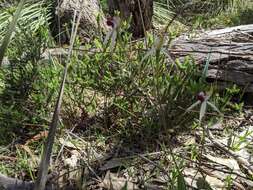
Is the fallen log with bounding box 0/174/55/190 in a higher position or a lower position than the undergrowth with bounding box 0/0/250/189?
lower

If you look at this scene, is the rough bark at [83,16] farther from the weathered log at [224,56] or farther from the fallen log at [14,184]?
the fallen log at [14,184]

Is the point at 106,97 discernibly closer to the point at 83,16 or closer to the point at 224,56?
the point at 224,56

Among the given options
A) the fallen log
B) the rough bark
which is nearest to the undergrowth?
the fallen log

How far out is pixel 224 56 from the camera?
2.56 metres

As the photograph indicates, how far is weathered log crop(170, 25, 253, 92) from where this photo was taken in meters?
2.49

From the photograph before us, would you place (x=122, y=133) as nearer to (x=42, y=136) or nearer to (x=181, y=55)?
(x=42, y=136)

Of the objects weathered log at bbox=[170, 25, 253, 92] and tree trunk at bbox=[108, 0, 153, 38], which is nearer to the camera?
weathered log at bbox=[170, 25, 253, 92]

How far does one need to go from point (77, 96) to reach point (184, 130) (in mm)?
549

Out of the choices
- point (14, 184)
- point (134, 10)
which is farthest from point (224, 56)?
point (134, 10)

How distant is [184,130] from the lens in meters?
2.17

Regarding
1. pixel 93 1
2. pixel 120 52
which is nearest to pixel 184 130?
pixel 120 52

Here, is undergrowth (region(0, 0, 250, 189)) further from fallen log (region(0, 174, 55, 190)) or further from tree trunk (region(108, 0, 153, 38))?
tree trunk (region(108, 0, 153, 38))

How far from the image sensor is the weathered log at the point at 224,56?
2.49m

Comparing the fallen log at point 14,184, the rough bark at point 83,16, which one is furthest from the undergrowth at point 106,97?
the rough bark at point 83,16
